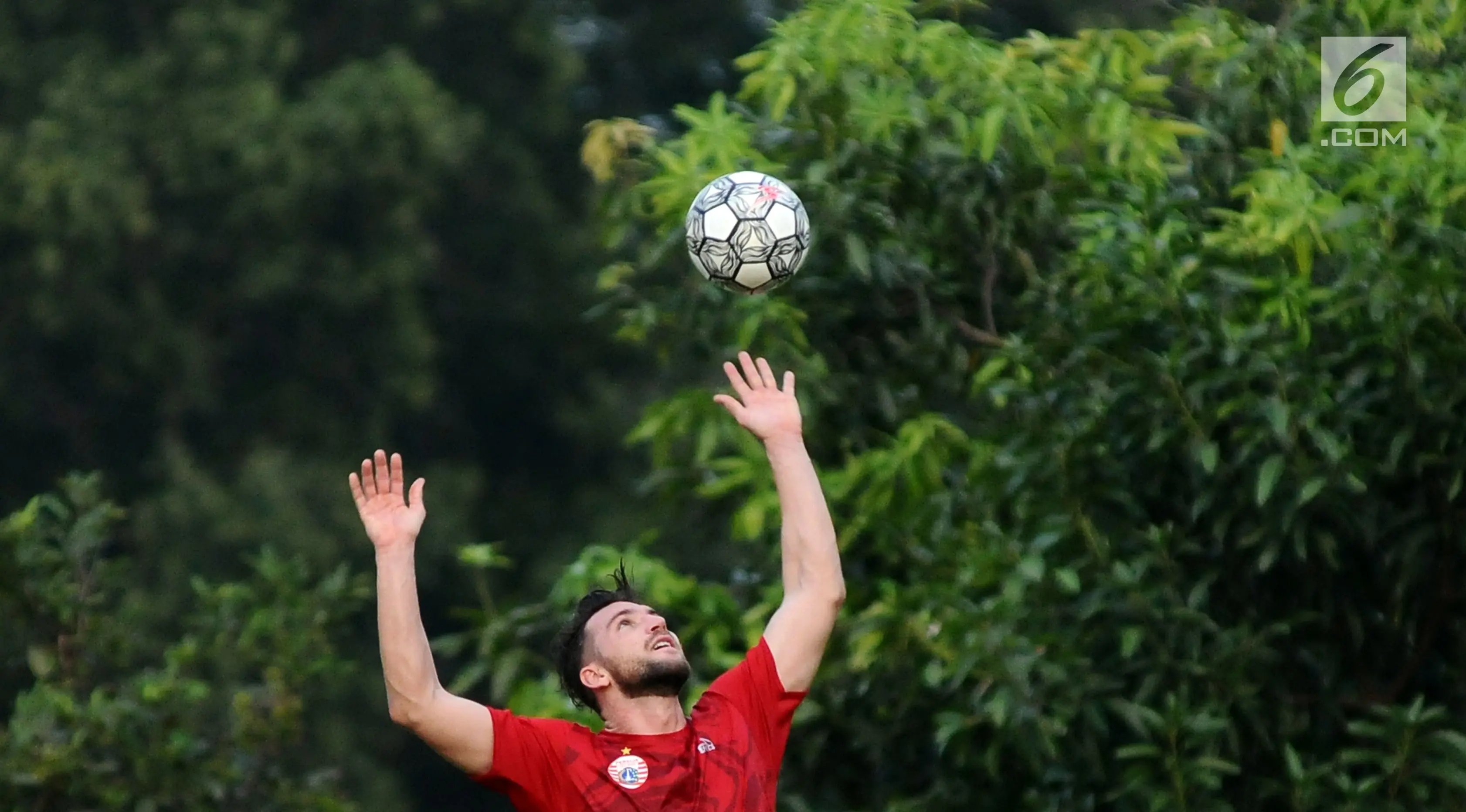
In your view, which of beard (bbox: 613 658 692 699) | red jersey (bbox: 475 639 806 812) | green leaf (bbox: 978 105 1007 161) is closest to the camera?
red jersey (bbox: 475 639 806 812)

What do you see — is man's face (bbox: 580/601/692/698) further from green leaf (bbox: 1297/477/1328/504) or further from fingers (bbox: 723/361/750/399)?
green leaf (bbox: 1297/477/1328/504)

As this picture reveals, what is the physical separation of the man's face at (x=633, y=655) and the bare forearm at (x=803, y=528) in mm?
320

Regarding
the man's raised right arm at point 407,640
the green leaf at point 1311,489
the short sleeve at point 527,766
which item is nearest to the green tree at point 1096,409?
the green leaf at point 1311,489

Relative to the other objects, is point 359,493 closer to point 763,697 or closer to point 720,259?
point 763,697

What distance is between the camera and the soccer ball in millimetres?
6309

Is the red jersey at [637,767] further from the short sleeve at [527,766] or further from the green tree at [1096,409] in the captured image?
the green tree at [1096,409]

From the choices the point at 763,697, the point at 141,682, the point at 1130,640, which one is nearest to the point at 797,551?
the point at 763,697

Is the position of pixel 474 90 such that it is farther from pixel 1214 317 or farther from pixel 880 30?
pixel 1214 317

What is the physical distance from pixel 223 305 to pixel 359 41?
2.77 metres

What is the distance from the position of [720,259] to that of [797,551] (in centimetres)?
130

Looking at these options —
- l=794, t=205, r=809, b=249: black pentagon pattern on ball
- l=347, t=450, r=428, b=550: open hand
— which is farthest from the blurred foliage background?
l=347, t=450, r=428, b=550: open hand

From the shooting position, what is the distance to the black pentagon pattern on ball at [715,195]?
643 centimetres

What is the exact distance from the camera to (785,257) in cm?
634

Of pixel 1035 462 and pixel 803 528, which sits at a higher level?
pixel 803 528
